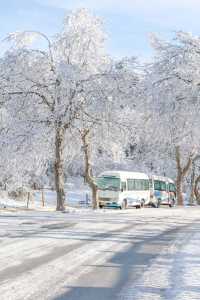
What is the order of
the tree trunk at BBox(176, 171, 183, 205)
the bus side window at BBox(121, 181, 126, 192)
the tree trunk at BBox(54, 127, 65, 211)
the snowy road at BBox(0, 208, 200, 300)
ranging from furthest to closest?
the tree trunk at BBox(176, 171, 183, 205) < the bus side window at BBox(121, 181, 126, 192) < the tree trunk at BBox(54, 127, 65, 211) < the snowy road at BBox(0, 208, 200, 300)

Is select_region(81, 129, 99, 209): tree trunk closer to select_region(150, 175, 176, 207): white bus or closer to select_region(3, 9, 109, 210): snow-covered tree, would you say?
select_region(3, 9, 109, 210): snow-covered tree

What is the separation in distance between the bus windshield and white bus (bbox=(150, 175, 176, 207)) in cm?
946

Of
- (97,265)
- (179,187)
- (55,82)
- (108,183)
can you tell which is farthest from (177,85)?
(179,187)

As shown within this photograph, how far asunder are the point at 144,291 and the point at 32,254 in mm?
4227

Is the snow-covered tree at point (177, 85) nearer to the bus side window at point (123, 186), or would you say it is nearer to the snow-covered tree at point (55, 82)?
the snow-covered tree at point (55, 82)

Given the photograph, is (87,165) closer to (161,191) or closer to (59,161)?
(59,161)

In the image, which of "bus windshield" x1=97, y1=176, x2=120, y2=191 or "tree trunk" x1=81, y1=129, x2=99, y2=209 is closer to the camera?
"tree trunk" x1=81, y1=129, x2=99, y2=209

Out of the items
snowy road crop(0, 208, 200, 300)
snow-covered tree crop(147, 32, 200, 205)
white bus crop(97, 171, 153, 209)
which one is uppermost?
snow-covered tree crop(147, 32, 200, 205)

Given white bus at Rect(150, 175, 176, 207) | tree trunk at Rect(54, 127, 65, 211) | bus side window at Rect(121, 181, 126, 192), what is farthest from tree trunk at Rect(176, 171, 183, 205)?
tree trunk at Rect(54, 127, 65, 211)

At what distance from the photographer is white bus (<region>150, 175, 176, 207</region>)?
2023 inches

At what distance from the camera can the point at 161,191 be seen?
53.8m

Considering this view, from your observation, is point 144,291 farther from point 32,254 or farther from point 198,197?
point 198,197

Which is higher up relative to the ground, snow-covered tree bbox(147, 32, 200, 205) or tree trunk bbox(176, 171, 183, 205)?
snow-covered tree bbox(147, 32, 200, 205)

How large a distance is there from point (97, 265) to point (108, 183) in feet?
103
